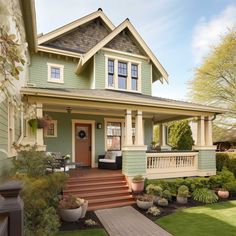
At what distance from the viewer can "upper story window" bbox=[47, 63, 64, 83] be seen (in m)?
12.0

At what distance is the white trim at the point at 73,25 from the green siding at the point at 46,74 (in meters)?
0.90

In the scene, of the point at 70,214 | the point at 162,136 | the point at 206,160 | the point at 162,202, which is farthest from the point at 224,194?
the point at 70,214

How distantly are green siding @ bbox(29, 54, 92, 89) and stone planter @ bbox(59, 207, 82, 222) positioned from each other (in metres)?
7.13

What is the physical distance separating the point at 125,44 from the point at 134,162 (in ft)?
22.3

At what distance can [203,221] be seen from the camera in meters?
6.80

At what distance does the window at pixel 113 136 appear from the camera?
12.5m

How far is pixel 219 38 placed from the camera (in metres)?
22.2

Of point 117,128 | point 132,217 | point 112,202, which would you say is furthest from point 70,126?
point 132,217

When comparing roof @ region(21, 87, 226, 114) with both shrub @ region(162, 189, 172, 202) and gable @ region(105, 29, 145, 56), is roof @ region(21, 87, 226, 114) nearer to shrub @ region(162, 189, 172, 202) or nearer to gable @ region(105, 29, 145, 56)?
shrub @ region(162, 189, 172, 202)

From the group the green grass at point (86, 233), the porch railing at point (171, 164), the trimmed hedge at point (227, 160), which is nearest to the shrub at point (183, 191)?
the porch railing at point (171, 164)

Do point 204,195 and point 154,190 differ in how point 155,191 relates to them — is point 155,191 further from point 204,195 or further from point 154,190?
point 204,195

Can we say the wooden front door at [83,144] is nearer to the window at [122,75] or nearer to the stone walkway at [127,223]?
the window at [122,75]

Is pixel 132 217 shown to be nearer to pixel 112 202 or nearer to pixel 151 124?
pixel 112 202

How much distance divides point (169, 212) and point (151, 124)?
21.4 ft
